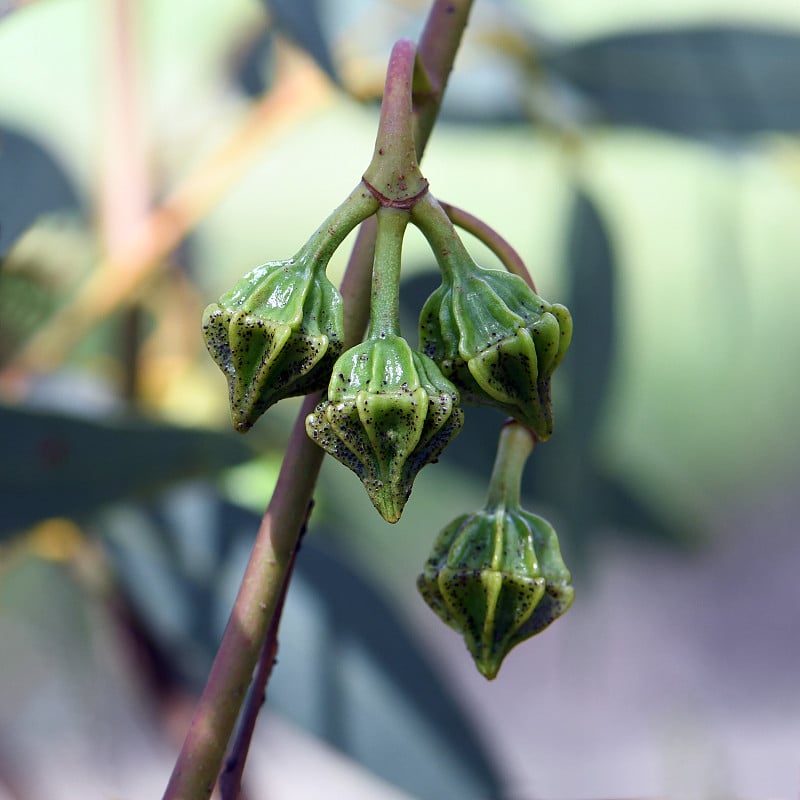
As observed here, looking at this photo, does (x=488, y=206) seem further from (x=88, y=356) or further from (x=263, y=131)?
(x=88, y=356)

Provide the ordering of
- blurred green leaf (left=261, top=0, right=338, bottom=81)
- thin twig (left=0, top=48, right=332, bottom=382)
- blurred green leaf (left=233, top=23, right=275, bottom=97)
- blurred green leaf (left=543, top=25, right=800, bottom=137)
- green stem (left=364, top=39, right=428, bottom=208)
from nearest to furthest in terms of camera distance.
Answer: green stem (left=364, top=39, right=428, bottom=208), blurred green leaf (left=261, top=0, right=338, bottom=81), thin twig (left=0, top=48, right=332, bottom=382), blurred green leaf (left=543, top=25, right=800, bottom=137), blurred green leaf (left=233, top=23, right=275, bottom=97)

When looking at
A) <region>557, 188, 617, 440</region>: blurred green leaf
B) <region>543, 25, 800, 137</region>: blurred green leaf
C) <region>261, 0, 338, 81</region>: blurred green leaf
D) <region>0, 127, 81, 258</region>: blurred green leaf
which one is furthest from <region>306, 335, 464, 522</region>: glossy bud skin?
<region>543, 25, 800, 137</region>: blurred green leaf

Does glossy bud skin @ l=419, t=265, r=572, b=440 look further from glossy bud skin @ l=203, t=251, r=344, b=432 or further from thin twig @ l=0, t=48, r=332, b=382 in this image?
thin twig @ l=0, t=48, r=332, b=382

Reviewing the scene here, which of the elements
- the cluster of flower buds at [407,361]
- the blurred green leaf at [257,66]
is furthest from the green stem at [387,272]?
the blurred green leaf at [257,66]

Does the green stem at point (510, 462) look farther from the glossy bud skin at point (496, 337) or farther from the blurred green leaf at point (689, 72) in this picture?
the blurred green leaf at point (689, 72)

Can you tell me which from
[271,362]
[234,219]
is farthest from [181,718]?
[271,362]

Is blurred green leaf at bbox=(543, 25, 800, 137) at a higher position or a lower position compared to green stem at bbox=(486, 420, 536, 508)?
higher
